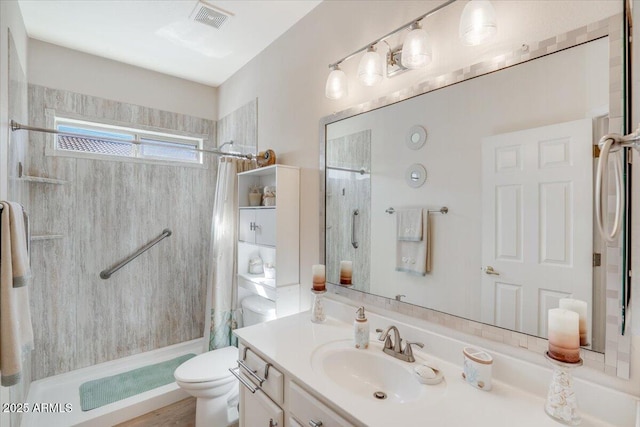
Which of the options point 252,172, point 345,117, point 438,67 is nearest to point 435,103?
point 438,67

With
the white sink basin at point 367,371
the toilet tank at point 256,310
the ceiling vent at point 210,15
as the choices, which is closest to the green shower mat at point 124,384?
the toilet tank at point 256,310

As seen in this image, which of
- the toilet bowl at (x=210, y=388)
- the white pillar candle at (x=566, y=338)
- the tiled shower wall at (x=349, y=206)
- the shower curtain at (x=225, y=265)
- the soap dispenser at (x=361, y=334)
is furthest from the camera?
the shower curtain at (x=225, y=265)

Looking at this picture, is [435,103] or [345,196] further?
[345,196]

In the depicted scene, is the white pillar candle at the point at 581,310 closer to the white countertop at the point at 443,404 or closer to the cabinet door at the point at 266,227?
the white countertop at the point at 443,404

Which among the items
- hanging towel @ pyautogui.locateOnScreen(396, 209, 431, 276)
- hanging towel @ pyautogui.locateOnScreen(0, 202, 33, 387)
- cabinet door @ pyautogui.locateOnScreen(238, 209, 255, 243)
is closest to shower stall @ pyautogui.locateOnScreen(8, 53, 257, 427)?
cabinet door @ pyautogui.locateOnScreen(238, 209, 255, 243)

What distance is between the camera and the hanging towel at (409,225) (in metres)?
1.29

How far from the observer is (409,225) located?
1.33m

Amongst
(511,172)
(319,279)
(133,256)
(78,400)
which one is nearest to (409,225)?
(511,172)

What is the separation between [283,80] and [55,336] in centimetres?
265

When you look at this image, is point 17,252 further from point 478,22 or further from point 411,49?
point 478,22

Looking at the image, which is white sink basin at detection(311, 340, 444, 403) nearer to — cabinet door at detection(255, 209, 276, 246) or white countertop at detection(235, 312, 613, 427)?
white countertop at detection(235, 312, 613, 427)

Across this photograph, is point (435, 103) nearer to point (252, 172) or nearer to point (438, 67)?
point (438, 67)

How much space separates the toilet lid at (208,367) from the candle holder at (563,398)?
1646 mm

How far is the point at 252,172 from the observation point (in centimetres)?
221
